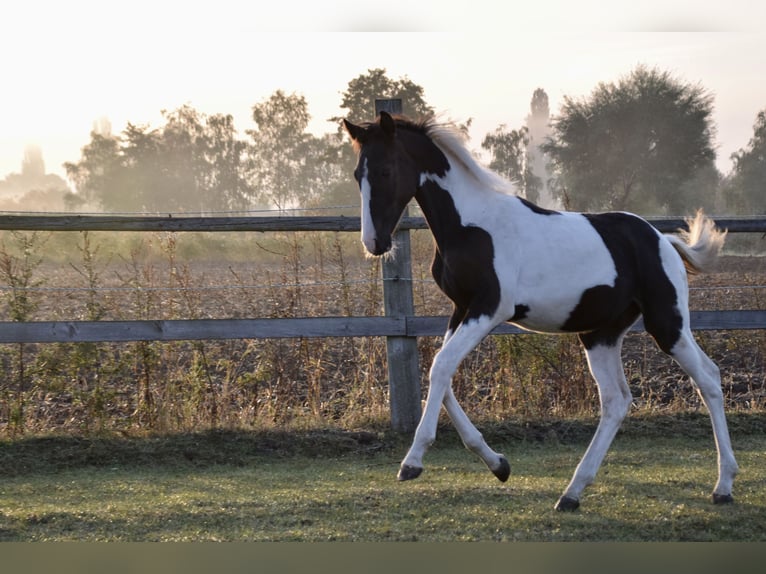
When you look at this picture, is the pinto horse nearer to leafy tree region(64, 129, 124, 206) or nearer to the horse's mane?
the horse's mane

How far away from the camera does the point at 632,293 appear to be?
501 centimetres

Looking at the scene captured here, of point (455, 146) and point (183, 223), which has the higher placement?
point (455, 146)

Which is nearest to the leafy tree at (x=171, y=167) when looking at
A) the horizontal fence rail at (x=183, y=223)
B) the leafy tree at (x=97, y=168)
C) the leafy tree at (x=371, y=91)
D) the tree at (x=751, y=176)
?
the leafy tree at (x=97, y=168)

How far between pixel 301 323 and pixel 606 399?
2724 millimetres

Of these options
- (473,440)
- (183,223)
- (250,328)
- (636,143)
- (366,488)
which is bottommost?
(366,488)

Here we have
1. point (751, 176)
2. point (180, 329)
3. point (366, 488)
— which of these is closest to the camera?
point (366, 488)

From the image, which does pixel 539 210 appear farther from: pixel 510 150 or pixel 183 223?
pixel 510 150

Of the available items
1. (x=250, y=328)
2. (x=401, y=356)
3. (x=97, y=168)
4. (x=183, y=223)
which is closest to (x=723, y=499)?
(x=401, y=356)

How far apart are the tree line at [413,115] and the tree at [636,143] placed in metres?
0.05

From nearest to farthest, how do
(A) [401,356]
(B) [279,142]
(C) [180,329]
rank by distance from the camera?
1. (C) [180,329]
2. (A) [401,356]
3. (B) [279,142]

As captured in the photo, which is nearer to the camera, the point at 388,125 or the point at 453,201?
the point at 388,125

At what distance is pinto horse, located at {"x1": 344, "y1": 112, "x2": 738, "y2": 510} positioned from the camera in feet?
15.5

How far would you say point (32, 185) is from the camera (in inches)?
6024

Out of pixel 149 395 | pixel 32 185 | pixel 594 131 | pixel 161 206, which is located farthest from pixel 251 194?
pixel 32 185
